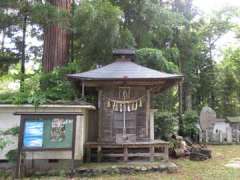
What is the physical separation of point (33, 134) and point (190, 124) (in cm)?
1165

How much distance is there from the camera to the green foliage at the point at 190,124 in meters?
16.3

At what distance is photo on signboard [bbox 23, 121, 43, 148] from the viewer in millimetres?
6906

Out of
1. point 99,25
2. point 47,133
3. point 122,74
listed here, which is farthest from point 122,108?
point 99,25

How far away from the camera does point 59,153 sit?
25.1 ft

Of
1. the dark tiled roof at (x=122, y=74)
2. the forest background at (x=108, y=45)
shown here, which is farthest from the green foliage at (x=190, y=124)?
the dark tiled roof at (x=122, y=74)

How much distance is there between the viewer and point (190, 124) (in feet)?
54.4

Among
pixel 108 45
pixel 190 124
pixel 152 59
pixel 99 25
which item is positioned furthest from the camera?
pixel 190 124

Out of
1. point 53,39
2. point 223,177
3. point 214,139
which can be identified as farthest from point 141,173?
point 214,139

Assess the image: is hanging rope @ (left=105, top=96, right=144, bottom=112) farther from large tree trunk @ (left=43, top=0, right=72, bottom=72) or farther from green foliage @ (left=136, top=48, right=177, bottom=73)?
large tree trunk @ (left=43, top=0, right=72, bottom=72)

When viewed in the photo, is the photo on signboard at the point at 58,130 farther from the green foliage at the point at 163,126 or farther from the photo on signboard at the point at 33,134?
the green foliage at the point at 163,126

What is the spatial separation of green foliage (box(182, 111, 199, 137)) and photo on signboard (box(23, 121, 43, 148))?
11142 mm

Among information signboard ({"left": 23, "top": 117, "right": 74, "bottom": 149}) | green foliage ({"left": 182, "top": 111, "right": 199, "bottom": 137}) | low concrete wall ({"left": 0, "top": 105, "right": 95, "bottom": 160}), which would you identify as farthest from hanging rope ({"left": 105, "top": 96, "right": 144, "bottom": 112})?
green foliage ({"left": 182, "top": 111, "right": 199, "bottom": 137})

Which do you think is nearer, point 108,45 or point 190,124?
point 108,45

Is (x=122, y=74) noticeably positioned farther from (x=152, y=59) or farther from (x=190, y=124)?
(x=190, y=124)
